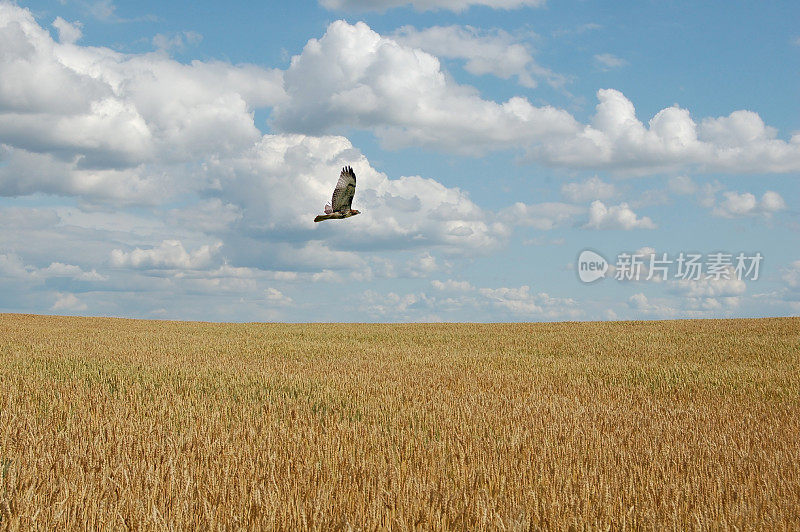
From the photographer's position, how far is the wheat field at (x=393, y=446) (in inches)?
186

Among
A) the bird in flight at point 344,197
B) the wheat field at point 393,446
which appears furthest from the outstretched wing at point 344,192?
the wheat field at point 393,446

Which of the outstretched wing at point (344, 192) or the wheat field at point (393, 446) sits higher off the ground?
the outstretched wing at point (344, 192)

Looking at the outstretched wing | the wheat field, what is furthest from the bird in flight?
the wheat field

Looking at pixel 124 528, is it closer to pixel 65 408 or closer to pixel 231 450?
pixel 231 450

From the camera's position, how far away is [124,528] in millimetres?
4383

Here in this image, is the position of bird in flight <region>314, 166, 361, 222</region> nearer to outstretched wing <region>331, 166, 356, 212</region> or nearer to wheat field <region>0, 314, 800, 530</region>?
outstretched wing <region>331, 166, 356, 212</region>

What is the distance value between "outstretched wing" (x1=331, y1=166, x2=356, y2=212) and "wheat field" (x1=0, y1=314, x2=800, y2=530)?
3.64 m

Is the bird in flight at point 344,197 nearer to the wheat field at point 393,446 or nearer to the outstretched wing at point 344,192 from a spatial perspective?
the outstretched wing at point 344,192

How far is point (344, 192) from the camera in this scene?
14281 mm

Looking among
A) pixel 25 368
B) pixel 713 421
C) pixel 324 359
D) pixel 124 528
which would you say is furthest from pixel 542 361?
pixel 124 528

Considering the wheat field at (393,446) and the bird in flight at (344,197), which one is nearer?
the wheat field at (393,446)

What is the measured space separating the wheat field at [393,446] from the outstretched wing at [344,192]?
11.9 ft

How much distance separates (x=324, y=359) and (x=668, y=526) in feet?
40.1

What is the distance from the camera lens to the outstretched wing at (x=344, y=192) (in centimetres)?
1427
